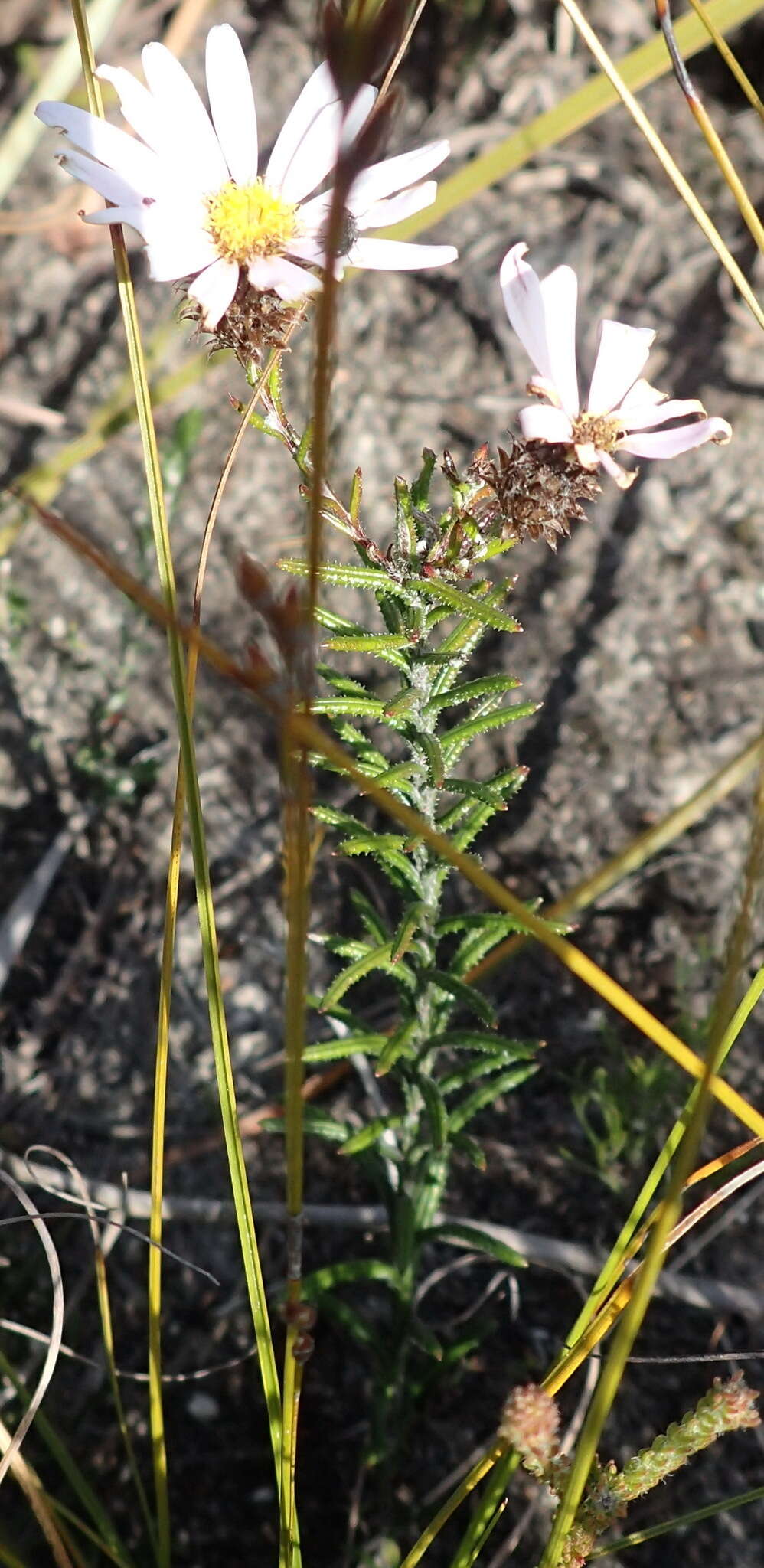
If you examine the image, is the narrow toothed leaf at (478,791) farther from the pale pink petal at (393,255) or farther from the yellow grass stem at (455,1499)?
the yellow grass stem at (455,1499)

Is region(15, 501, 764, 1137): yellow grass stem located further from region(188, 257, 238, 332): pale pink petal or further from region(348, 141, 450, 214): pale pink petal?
region(348, 141, 450, 214): pale pink petal

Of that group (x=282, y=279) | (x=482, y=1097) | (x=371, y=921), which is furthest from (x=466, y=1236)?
(x=282, y=279)

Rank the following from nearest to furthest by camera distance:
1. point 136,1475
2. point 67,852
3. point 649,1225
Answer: point 649,1225
point 136,1475
point 67,852

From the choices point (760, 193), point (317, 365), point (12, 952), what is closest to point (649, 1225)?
point (317, 365)

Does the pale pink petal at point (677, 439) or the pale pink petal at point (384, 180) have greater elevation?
the pale pink petal at point (384, 180)

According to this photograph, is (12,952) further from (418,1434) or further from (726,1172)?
(726,1172)

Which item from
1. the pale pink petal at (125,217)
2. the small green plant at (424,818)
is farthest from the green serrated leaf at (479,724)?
the pale pink petal at (125,217)

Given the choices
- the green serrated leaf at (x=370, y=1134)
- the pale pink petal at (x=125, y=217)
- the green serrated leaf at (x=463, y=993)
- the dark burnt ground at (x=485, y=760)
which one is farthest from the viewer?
the dark burnt ground at (x=485, y=760)
